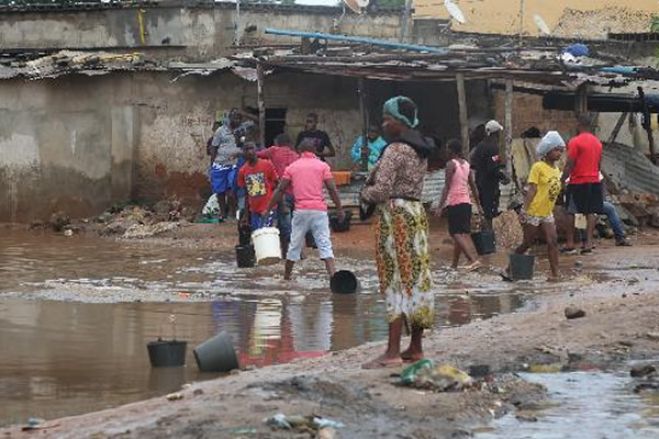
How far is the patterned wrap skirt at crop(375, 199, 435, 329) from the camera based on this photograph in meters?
8.97

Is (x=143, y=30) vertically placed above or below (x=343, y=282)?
above

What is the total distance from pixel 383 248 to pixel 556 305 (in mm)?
4521

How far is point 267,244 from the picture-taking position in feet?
53.4

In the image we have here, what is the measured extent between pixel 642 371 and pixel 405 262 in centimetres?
168

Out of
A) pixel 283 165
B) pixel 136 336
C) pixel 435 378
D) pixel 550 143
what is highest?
pixel 550 143

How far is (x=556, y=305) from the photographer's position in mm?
13195

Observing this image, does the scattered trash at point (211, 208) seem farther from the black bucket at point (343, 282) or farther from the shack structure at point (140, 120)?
the black bucket at point (343, 282)

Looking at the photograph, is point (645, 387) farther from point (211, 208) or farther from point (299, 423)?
point (211, 208)

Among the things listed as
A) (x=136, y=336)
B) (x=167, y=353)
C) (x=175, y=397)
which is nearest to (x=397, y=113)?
(x=167, y=353)

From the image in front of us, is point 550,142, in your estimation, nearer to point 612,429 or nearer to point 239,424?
point 612,429

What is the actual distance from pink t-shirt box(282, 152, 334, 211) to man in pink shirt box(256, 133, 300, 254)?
2.28m

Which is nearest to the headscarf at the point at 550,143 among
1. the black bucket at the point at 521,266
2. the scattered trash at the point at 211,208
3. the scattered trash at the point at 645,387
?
the black bucket at the point at 521,266

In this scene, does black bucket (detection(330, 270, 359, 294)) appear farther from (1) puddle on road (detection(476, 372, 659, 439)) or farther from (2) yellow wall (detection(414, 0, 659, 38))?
(2) yellow wall (detection(414, 0, 659, 38))

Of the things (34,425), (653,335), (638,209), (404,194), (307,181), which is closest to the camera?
(34,425)
